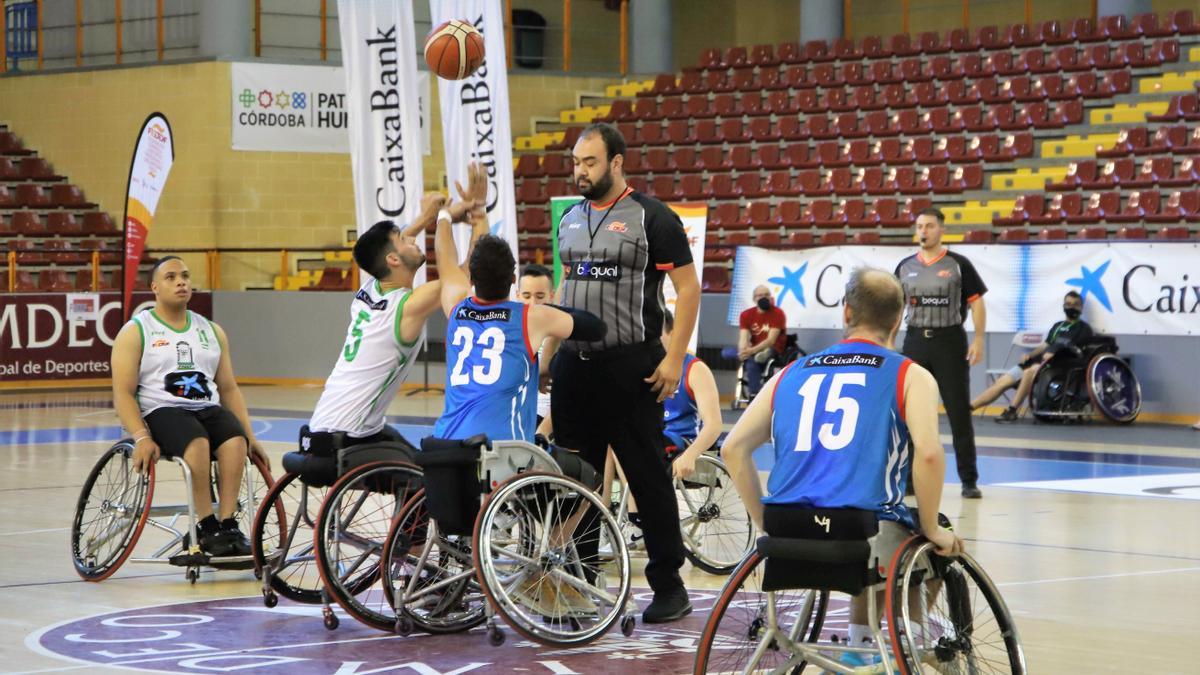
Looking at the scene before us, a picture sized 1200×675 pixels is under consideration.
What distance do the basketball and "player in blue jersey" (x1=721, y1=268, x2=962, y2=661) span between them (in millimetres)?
6696

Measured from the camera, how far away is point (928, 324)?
34.5 feet

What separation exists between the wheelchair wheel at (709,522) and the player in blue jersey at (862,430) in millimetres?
2911

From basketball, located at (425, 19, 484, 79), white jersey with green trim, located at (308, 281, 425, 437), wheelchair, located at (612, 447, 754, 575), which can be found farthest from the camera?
basketball, located at (425, 19, 484, 79)

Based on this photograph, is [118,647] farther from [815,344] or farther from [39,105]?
[39,105]

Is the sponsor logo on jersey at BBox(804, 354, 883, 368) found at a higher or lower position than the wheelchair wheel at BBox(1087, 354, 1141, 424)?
higher

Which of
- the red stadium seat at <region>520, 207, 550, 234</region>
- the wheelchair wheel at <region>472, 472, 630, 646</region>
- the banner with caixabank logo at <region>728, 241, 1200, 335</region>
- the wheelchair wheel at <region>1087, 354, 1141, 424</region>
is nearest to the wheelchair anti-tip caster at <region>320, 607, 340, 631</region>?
the wheelchair wheel at <region>472, 472, 630, 646</region>

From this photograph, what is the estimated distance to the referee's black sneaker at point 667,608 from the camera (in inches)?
253

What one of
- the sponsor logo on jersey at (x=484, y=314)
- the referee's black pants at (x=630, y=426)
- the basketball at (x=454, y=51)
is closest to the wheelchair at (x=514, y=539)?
the referee's black pants at (x=630, y=426)

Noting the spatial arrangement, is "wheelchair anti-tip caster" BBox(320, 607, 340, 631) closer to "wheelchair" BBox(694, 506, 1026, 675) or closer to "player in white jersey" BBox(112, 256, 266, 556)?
"player in white jersey" BBox(112, 256, 266, 556)

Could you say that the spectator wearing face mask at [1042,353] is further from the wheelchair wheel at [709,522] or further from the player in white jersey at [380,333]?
the player in white jersey at [380,333]

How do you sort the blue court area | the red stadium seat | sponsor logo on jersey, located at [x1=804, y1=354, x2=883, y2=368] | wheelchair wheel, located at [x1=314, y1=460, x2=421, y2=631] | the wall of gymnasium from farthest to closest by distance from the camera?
the red stadium seat → the wall of gymnasium → the blue court area → wheelchair wheel, located at [x1=314, y1=460, x2=421, y2=631] → sponsor logo on jersey, located at [x1=804, y1=354, x2=883, y2=368]

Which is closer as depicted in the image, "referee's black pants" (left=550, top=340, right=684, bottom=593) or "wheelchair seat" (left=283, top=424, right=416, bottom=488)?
"referee's black pants" (left=550, top=340, right=684, bottom=593)

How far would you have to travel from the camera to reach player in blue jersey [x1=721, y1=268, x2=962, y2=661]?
4398 millimetres

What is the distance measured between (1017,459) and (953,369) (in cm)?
281
